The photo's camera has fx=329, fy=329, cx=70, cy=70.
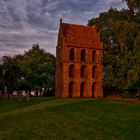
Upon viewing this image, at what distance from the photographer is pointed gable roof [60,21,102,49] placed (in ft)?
225

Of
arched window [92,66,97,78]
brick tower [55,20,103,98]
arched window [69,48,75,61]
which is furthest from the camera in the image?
arched window [92,66,97,78]

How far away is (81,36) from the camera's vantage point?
69562 millimetres

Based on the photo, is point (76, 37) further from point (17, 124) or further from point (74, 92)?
→ point (17, 124)

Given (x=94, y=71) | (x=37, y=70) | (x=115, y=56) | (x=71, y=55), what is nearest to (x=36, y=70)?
(x=37, y=70)

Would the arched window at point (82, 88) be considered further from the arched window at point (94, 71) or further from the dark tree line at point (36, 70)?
the dark tree line at point (36, 70)

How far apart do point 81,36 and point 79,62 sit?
558 cm

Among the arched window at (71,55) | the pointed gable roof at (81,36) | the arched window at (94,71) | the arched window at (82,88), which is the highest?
the pointed gable roof at (81,36)

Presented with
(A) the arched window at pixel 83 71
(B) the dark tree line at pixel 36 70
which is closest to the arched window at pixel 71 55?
(A) the arched window at pixel 83 71

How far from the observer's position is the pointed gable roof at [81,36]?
68.4 m

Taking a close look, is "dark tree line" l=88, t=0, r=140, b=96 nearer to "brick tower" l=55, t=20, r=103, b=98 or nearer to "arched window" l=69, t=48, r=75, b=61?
"brick tower" l=55, t=20, r=103, b=98

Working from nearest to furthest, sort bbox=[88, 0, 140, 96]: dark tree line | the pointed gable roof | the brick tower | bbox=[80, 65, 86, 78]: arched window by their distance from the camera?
bbox=[88, 0, 140, 96]: dark tree line < the brick tower < the pointed gable roof < bbox=[80, 65, 86, 78]: arched window

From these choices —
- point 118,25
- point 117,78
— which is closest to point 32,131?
point 118,25

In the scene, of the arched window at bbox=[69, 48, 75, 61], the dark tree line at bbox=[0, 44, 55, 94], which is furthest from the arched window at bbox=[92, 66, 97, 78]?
the dark tree line at bbox=[0, 44, 55, 94]

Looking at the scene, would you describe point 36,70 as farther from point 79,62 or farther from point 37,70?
point 79,62
